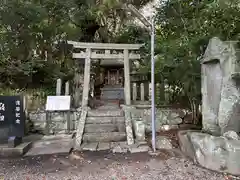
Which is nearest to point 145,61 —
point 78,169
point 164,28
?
point 164,28

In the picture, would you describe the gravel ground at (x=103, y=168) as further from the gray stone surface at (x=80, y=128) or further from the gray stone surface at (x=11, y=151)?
the gray stone surface at (x=80, y=128)

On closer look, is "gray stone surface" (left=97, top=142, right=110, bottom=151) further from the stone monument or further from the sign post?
the sign post

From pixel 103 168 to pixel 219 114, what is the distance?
251 cm

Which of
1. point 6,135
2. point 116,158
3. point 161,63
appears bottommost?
point 116,158

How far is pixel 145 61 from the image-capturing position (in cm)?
820

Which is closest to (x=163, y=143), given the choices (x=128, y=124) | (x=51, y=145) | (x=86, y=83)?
(x=128, y=124)

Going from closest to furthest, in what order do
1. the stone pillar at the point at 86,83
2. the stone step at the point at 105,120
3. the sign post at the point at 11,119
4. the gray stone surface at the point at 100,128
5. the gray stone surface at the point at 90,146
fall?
the gray stone surface at the point at 90,146 → the sign post at the point at 11,119 → the gray stone surface at the point at 100,128 → the stone step at the point at 105,120 → the stone pillar at the point at 86,83

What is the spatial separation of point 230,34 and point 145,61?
11.3 ft

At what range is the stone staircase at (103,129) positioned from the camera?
212 inches

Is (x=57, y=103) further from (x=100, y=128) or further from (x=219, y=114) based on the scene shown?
(x=219, y=114)

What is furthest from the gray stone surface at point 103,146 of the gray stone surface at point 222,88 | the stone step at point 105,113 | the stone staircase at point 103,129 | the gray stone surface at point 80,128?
the gray stone surface at point 222,88

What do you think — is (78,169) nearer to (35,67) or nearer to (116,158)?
(116,158)

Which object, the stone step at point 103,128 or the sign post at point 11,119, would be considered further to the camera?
the stone step at point 103,128

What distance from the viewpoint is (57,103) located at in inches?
258
